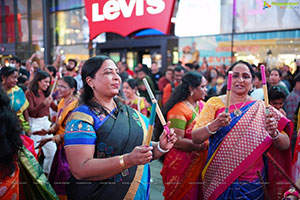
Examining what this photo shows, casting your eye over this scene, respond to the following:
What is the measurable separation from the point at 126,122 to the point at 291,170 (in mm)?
1332

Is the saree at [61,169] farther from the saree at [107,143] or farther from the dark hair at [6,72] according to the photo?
the saree at [107,143]

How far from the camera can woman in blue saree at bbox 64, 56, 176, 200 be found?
5.22 feet

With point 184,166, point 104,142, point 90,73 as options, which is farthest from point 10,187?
point 184,166

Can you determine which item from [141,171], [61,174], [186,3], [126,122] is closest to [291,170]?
[141,171]

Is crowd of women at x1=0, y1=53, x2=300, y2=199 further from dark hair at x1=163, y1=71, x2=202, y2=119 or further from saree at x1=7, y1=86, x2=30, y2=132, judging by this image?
saree at x1=7, y1=86, x2=30, y2=132

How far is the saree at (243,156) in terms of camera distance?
7.09 ft

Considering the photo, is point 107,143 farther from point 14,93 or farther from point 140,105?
point 140,105

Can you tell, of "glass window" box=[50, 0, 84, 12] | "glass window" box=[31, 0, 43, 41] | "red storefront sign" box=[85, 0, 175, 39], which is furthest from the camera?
"glass window" box=[31, 0, 43, 41]

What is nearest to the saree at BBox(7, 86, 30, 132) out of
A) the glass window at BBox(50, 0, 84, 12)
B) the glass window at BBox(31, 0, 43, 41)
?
the glass window at BBox(50, 0, 84, 12)

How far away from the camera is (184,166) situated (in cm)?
281

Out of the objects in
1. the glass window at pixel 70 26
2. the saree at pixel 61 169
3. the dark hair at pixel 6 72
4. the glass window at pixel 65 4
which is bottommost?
the saree at pixel 61 169

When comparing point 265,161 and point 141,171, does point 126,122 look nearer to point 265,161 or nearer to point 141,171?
point 141,171

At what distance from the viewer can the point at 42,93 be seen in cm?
438

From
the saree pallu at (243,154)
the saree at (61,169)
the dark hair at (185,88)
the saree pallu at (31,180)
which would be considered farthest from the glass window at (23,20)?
the saree pallu at (243,154)
